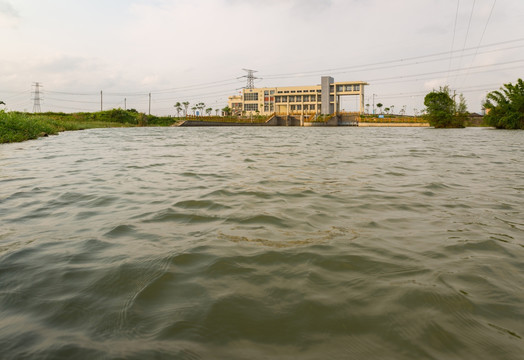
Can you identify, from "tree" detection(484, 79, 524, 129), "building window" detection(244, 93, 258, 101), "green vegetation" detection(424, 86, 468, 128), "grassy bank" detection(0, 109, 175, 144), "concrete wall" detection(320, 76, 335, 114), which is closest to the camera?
"grassy bank" detection(0, 109, 175, 144)

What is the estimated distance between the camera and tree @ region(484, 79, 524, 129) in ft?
145

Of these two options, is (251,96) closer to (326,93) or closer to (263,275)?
(326,93)

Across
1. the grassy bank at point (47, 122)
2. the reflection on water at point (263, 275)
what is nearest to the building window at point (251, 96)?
the grassy bank at point (47, 122)

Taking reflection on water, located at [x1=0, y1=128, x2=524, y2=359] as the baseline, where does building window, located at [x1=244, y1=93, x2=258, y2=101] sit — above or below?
above

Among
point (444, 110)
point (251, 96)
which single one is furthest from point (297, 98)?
point (444, 110)

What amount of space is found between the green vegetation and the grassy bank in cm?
5443

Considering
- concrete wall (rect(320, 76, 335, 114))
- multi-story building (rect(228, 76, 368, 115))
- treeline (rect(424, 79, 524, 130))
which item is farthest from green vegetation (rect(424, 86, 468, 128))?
concrete wall (rect(320, 76, 335, 114))

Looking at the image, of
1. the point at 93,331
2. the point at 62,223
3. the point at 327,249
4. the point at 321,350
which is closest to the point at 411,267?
the point at 327,249

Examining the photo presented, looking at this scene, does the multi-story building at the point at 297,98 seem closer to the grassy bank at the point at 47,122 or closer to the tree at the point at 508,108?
the grassy bank at the point at 47,122

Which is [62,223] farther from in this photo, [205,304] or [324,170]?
[324,170]

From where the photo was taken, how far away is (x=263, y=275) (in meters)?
2.66

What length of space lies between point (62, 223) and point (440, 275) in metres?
4.21

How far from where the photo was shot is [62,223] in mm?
4102

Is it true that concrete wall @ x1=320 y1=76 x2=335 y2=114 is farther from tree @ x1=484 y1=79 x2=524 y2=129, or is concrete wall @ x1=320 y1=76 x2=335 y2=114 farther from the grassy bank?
tree @ x1=484 y1=79 x2=524 y2=129
